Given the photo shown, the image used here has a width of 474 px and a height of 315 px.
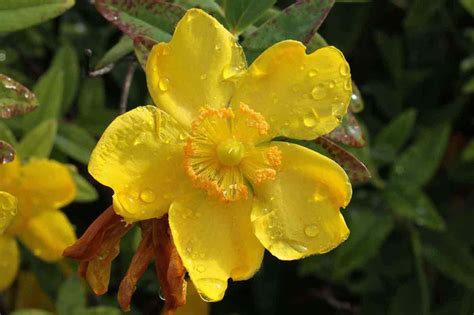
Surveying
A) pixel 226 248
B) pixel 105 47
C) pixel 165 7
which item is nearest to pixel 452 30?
pixel 105 47

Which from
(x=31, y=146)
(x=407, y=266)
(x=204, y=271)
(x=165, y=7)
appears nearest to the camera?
(x=204, y=271)

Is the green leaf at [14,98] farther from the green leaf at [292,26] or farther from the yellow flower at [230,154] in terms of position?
the green leaf at [292,26]

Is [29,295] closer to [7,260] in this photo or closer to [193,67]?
[7,260]

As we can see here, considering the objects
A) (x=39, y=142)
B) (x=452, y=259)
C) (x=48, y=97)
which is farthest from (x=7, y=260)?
(x=452, y=259)

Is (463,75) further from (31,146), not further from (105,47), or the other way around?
(31,146)

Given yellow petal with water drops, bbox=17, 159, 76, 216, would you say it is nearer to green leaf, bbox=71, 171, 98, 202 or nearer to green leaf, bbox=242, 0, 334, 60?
green leaf, bbox=71, 171, 98, 202

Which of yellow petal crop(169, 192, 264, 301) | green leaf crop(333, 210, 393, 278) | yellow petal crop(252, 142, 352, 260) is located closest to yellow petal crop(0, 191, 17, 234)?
yellow petal crop(169, 192, 264, 301)
